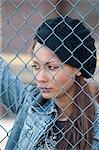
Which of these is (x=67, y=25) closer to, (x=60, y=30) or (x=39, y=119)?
(x=60, y=30)

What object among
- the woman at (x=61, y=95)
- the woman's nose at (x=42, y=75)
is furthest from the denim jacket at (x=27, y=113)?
the woman's nose at (x=42, y=75)

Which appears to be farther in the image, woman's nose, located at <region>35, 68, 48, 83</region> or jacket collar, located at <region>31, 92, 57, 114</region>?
jacket collar, located at <region>31, 92, 57, 114</region>

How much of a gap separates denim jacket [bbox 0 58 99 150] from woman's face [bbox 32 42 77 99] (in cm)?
9

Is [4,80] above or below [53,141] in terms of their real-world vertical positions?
above

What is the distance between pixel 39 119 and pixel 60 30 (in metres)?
0.39

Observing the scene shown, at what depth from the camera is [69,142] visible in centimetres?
295

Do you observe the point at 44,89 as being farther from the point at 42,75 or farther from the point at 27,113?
A: the point at 27,113

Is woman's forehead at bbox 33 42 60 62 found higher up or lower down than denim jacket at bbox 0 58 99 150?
higher up

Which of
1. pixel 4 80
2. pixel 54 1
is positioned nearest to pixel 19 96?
pixel 4 80

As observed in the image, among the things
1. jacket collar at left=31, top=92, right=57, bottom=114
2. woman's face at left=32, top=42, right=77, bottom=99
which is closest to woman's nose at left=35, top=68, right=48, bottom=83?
woman's face at left=32, top=42, right=77, bottom=99

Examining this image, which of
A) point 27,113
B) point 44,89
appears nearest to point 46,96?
point 44,89

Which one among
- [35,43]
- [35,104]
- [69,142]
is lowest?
[69,142]

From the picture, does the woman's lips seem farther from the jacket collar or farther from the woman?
the jacket collar

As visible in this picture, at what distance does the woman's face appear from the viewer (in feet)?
9.32
